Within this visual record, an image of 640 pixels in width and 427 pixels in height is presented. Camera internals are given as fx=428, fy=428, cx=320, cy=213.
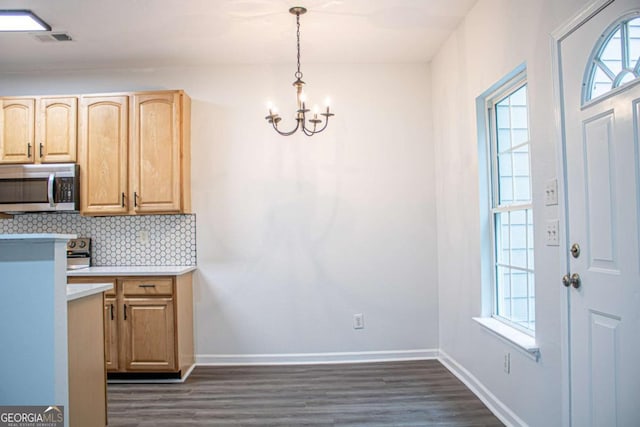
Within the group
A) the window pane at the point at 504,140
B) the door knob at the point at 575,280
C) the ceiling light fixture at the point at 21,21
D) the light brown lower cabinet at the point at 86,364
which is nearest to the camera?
the door knob at the point at 575,280

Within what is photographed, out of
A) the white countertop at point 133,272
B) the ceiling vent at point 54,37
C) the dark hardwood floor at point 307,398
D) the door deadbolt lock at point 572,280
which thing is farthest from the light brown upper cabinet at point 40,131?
the door deadbolt lock at point 572,280

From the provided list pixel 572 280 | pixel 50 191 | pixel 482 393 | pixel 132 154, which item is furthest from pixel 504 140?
pixel 50 191

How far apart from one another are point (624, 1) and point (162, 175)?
3.21 metres

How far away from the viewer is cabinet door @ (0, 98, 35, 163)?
3.66 metres

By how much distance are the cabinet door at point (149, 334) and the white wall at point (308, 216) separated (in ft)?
1.54

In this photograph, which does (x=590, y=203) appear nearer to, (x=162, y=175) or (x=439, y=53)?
(x=439, y=53)

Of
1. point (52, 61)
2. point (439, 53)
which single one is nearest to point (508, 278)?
point (439, 53)

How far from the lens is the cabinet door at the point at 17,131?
3662 mm

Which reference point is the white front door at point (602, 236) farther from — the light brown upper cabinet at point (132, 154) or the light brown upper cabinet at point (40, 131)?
the light brown upper cabinet at point (40, 131)

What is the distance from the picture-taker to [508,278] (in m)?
2.78

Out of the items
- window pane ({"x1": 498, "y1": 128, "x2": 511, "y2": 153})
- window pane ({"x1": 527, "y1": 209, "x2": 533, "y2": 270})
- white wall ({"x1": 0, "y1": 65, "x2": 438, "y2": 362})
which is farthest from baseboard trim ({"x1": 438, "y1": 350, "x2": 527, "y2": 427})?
window pane ({"x1": 498, "y1": 128, "x2": 511, "y2": 153})

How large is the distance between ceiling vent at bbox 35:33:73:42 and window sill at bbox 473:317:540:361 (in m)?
3.68

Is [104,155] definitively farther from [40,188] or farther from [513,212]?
[513,212]

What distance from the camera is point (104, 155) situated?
143 inches
